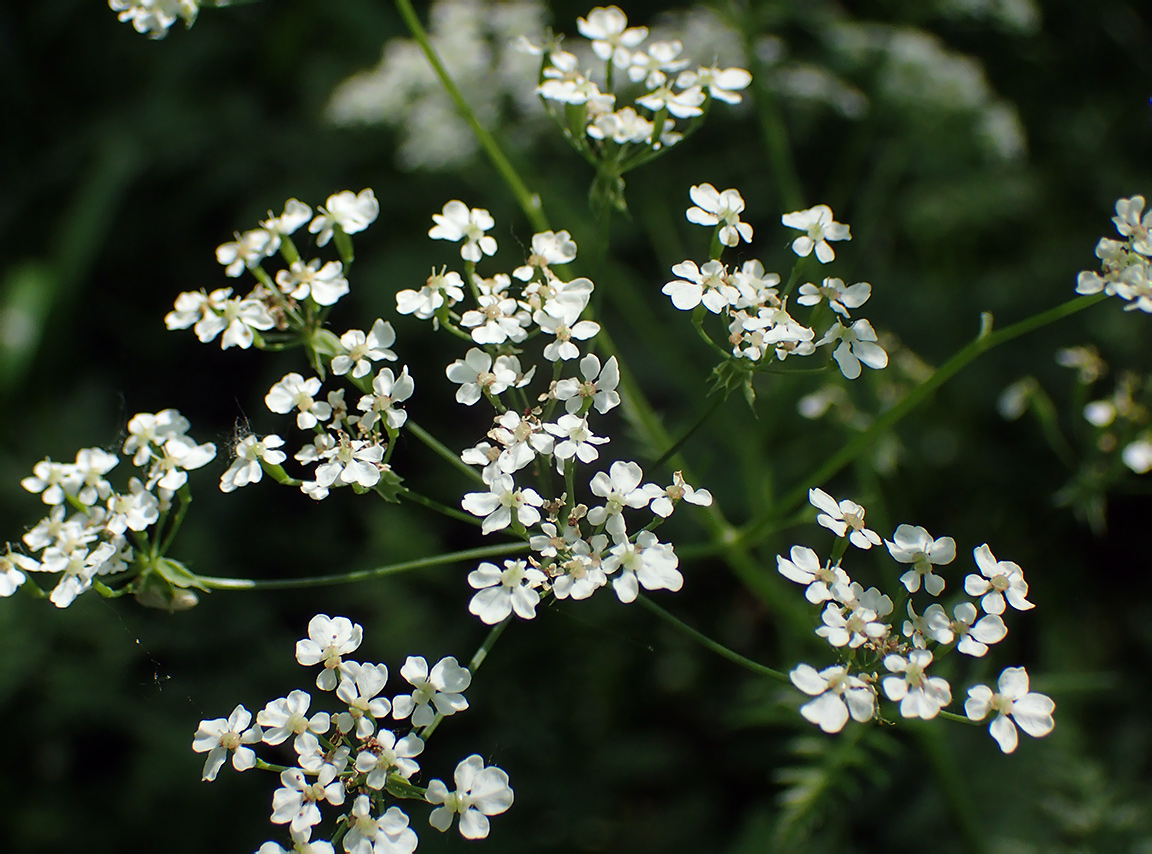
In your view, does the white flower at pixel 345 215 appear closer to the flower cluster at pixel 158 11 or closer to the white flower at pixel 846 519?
the flower cluster at pixel 158 11

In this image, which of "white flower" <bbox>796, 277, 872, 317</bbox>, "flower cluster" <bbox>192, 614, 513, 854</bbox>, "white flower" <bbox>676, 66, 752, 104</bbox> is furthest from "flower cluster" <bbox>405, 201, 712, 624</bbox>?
"white flower" <bbox>676, 66, 752, 104</bbox>

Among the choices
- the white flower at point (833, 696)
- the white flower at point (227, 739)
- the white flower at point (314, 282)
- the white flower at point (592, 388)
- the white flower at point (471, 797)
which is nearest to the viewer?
the white flower at point (833, 696)

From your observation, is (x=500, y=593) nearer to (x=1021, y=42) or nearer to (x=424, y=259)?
(x=424, y=259)

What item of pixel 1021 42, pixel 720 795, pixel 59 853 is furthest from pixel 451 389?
pixel 1021 42

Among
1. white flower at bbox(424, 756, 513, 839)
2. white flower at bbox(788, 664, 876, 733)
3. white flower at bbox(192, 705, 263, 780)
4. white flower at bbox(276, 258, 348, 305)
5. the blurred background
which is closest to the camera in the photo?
white flower at bbox(788, 664, 876, 733)

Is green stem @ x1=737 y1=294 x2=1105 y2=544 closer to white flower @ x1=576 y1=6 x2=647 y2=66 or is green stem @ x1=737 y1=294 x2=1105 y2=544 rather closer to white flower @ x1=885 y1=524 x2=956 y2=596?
white flower @ x1=885 y1=524 x2=956 y2=596

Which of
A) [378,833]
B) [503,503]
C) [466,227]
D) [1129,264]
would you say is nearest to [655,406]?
[466,227]

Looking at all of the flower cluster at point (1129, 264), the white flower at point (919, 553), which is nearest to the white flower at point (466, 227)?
the white flower at point (919, 553)

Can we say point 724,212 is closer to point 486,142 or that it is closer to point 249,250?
point 486,142
